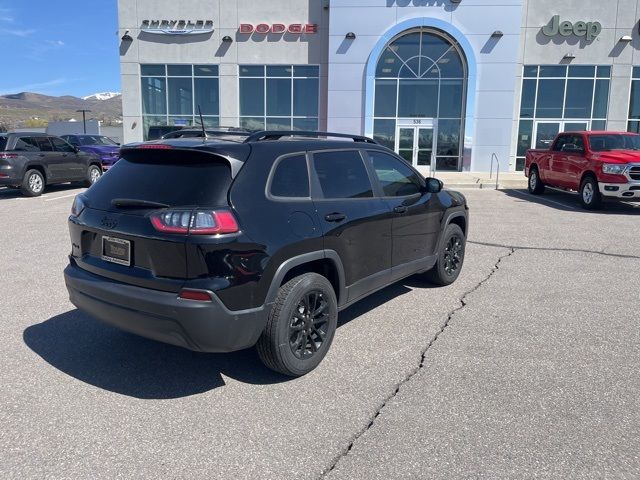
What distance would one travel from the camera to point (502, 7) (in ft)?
83.0

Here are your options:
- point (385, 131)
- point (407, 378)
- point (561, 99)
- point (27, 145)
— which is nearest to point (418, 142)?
point (385, 131)

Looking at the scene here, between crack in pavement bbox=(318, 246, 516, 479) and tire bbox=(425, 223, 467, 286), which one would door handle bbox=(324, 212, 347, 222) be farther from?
tire bbox=(425, 223, 467, 286)

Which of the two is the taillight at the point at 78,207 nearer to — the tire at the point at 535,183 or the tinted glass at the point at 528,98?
the tire at the point at 535,183

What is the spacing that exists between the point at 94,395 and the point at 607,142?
1331cm

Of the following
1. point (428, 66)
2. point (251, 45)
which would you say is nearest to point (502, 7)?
point (428, 66)

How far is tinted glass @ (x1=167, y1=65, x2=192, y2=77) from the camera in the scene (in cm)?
2811

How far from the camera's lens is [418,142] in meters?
27.4

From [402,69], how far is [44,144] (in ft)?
57.5

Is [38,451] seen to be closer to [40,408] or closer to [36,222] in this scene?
[40,408]

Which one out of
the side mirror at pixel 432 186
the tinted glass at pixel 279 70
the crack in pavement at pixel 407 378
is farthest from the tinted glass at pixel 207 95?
the side mirror at pixel 432 186

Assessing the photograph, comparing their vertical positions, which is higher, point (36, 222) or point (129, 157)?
point (129, 157)

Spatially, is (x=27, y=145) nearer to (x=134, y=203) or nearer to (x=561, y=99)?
(x=134, y=203)

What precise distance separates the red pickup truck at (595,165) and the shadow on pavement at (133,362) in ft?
35.2

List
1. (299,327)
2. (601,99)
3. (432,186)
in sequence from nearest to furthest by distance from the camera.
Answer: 1. (299,327)
2. (432,186)
3. (601,99)
